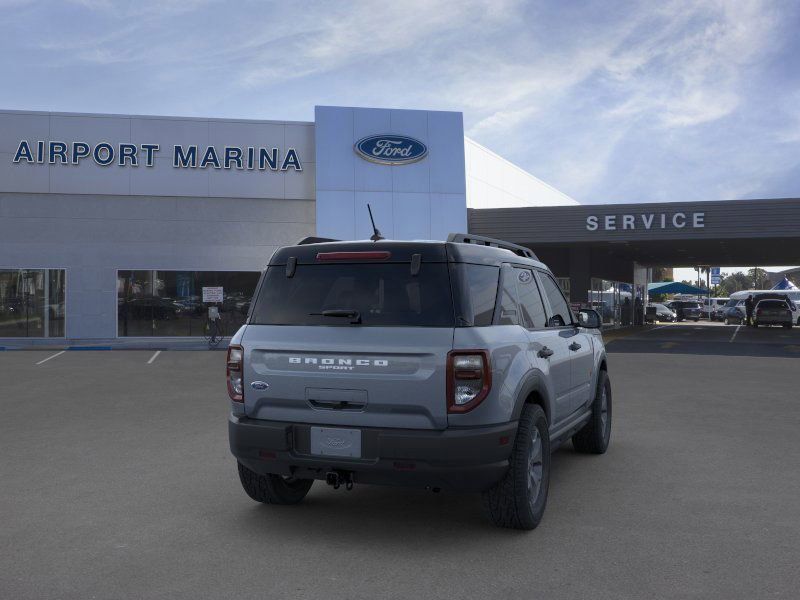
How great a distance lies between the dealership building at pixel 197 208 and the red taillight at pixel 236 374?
818 inches

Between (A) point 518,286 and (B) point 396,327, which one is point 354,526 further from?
(A) point 518,286

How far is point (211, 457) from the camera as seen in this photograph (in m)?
7.35

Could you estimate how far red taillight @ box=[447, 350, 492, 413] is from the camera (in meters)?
4.55

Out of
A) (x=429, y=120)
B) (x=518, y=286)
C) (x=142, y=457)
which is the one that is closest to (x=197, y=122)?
(x=429, y=120)

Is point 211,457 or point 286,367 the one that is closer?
point 286,367

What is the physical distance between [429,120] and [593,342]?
20.8 metres

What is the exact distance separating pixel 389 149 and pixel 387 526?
73.1 ft

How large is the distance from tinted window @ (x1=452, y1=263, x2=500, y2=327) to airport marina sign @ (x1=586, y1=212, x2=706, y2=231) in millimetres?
23309

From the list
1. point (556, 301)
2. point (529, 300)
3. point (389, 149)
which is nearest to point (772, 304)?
point (389, 149)

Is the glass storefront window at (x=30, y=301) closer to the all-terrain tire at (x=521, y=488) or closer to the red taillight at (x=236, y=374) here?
the red taillight at (x=236, y=374)

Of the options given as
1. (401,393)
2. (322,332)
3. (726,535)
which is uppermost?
(322,332)

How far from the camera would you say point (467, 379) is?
180 inches

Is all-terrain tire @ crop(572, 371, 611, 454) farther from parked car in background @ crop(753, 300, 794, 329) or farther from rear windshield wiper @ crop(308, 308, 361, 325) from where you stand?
parked car in background @ crop(753, 300, 794, 329)

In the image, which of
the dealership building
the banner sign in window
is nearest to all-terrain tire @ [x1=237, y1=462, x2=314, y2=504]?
the dealership building
